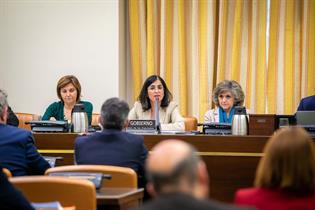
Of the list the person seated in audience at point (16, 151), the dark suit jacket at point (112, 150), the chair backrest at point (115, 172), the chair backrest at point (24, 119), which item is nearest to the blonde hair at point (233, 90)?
the chair backrest at point (24, 119)

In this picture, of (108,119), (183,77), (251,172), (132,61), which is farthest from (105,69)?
(108,119)

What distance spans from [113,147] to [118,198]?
0.98 metres

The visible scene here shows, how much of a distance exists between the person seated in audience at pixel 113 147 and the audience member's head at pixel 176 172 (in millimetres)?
2158

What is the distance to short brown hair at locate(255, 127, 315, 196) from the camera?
2275mm

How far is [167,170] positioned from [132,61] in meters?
5.95

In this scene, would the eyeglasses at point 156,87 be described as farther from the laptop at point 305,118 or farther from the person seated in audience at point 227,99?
the laptop at point 305,118

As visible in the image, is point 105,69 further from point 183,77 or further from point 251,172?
point 251,172

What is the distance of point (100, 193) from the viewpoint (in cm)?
313

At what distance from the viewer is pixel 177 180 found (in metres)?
1.69

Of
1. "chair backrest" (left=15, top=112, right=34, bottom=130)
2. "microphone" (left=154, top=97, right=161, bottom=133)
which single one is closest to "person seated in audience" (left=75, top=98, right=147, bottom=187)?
"microphone" (left=154, top=97, right=161, bottom=133)

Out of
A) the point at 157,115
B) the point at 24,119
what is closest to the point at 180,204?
the point at 157,115

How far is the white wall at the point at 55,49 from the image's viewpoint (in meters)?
7.25

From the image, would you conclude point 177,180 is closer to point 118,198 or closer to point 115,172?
point 118,198

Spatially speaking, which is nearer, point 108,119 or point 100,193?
point 100,193
